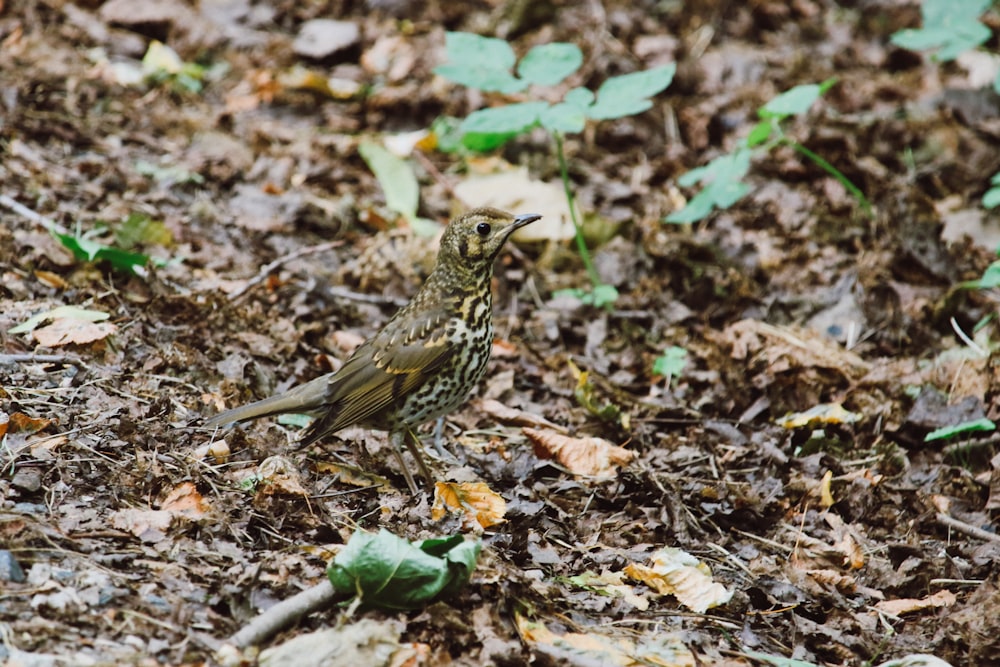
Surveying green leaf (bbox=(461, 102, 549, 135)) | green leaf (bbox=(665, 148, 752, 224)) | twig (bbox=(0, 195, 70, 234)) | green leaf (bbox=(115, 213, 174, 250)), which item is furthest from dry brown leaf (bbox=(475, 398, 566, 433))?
twig (bbox=(0, 195, 70, 234))

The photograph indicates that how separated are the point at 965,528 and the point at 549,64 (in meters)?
3.16

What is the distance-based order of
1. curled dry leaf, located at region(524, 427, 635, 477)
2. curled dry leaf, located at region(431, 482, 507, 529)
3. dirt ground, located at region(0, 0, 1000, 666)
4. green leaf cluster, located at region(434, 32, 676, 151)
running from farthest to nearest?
1. green leaf cluster, located at region(434, 32, 676, 151)
2. curled dry leaf, located at region(524, 427, 635, 477)
3. curled dry leaf, located at region(431, 482, 507, 529)
4. dirt ground, located at region(0, 0, 1000, 666)

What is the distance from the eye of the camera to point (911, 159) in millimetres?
7449

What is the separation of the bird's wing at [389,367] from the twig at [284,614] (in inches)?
54.8

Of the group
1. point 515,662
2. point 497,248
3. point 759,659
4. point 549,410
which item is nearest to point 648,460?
point 549,410

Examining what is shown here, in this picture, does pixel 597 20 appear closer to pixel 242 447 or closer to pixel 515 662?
pixel 242 447

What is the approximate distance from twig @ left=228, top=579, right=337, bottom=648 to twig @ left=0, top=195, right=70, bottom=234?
3289 mm

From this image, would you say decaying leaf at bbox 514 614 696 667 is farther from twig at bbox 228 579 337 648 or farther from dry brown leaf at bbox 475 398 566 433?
dry brown leaf at bbox 475 398 566 433

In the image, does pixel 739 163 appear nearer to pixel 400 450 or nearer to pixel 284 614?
pixel 400 450

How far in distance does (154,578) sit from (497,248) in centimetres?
227

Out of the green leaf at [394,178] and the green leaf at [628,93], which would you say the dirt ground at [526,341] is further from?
the green leaf at [628,93]

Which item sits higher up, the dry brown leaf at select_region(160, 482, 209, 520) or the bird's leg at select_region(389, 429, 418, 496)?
the dry brown leaf at select_region(160, 482, 209, 520)

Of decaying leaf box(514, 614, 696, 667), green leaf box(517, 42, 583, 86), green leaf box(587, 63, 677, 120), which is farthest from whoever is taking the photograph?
green leaf box(517, 42, 583, 86)

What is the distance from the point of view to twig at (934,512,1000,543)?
441cm
